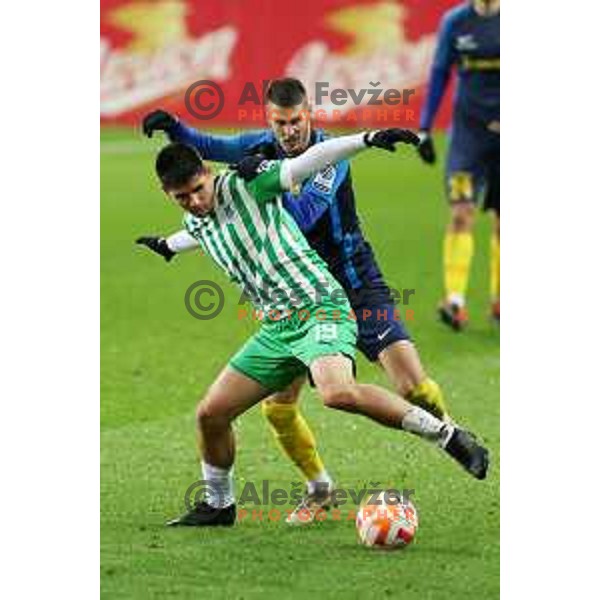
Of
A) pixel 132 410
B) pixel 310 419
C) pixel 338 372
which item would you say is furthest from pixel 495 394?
pixel 338 372

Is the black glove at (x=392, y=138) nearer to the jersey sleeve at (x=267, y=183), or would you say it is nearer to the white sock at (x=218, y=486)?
the jersey sleeve at (x=267, y=183)

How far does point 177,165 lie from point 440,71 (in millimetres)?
6782

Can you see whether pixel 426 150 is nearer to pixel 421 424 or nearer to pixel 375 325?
pixel 375 325

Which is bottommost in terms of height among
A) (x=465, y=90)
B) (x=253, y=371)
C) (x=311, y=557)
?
(x=311, y=557)

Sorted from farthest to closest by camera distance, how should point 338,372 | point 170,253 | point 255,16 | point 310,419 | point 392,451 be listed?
point 255,16 → point 310,419 → point 392,451 → point 170,253 → point 338,372

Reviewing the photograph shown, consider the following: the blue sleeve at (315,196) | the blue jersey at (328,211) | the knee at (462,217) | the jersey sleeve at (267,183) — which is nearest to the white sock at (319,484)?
the blue jersey at (328,211)

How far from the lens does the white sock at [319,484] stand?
926 centimetres

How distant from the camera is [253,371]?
8703 millimetres

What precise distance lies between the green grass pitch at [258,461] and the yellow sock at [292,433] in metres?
0.37

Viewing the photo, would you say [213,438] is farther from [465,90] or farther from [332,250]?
[465,90]

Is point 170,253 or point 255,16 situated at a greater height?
point 255,16

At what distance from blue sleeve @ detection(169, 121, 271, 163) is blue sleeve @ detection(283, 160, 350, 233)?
0.31m

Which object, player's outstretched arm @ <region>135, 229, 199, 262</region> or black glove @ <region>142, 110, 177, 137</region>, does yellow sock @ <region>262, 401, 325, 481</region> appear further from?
black glove @ <region>142, 110, 177, 137</region>

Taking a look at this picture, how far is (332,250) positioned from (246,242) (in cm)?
86
